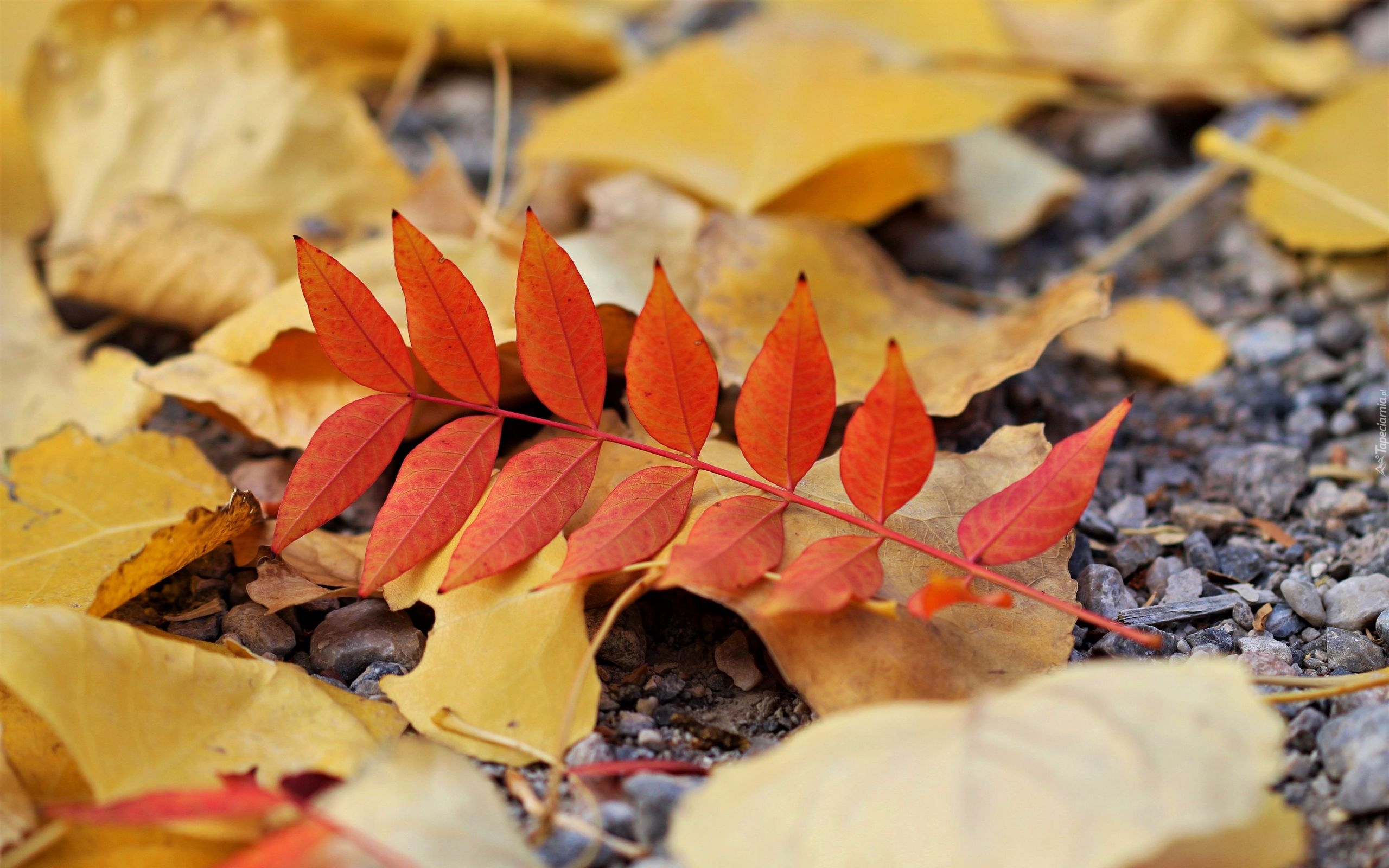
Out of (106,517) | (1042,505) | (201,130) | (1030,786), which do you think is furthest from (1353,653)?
(201,130)

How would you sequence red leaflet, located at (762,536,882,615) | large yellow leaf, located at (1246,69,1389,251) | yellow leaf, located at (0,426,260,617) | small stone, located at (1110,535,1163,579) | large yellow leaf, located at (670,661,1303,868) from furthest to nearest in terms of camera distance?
large yellow leaf, located at (1246,69,1389,251) → small stone, located at (1110,535,1163,579) → yellow leaf, located at (0,426,260,617) → red leaflet, located at (762,536,882,615) → large yellow leaf, located at (670,661,1303,868)

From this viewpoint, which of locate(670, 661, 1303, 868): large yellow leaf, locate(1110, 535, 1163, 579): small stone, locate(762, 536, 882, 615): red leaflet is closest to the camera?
locate(670, 661, 1303, 868): large yellow leaf

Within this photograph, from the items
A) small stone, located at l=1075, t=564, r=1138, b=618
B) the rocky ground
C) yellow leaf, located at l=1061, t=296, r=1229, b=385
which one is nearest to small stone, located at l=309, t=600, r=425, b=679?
the rocky ground

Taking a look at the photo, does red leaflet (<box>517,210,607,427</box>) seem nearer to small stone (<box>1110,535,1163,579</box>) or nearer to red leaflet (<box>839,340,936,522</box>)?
red leaflet (<box>839,340,936,522</box>)

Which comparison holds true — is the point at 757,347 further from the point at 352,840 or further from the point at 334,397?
the point at 352,840

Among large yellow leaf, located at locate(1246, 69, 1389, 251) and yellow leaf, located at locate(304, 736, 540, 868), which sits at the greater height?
large yellow leaf, located at locate(1246, 69, 1389, 251)

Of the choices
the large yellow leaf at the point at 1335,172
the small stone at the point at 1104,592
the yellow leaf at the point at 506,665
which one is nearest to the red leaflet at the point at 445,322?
the yellow leaf at the point at 506,665

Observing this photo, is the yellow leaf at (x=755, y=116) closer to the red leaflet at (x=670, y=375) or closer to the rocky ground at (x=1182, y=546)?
the rocky ground at (x=1182, y=546)

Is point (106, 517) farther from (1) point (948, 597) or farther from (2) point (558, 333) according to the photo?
(1) point (948, 597)
